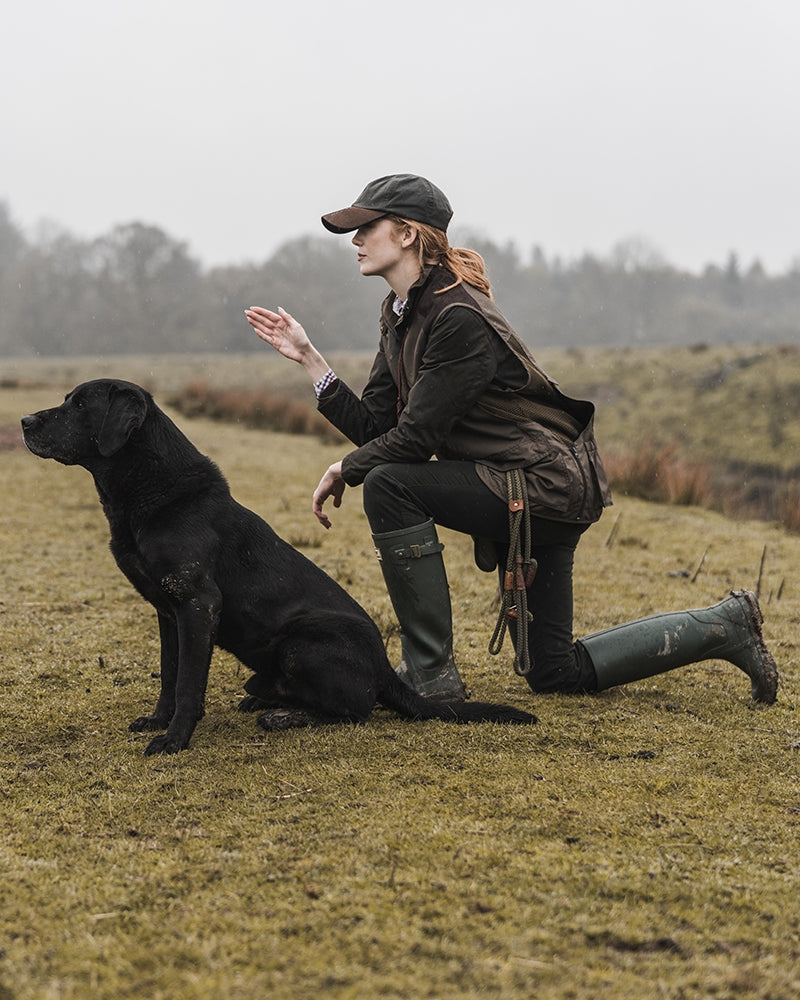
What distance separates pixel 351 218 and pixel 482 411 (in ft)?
3.20

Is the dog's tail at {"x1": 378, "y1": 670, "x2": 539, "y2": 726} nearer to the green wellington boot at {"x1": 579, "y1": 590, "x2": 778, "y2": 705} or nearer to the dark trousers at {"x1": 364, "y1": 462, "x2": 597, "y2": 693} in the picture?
the dark trousers at {"x1": 364, "y1": 462, "x2": 597, "y2": 693}

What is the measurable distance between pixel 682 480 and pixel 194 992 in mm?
10541

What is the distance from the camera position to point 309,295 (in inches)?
2344

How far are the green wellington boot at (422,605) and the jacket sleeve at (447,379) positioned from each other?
39 cm

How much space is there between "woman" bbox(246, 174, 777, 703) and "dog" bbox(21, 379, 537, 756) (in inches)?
14.0

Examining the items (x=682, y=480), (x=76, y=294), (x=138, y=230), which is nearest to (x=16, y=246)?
(x=76, y=294)

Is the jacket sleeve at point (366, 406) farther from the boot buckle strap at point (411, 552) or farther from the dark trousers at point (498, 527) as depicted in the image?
the boot buckle strap at point (411, 552)

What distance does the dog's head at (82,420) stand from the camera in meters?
4.15

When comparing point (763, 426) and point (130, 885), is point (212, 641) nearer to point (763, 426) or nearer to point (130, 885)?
point (130, 885)

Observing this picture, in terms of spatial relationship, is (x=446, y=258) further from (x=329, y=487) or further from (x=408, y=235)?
(x=329, y=487)

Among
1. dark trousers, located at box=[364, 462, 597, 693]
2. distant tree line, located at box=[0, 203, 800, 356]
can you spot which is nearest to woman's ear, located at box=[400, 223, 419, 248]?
dark trousers, located at box=[364, 462, 597, 693]

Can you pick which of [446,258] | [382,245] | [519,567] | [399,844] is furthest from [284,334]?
[399,844]

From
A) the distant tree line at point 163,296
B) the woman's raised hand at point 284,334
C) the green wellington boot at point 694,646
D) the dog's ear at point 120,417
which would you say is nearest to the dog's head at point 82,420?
the dog's ear at point 120,417

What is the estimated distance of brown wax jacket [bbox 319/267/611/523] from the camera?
4160mm
